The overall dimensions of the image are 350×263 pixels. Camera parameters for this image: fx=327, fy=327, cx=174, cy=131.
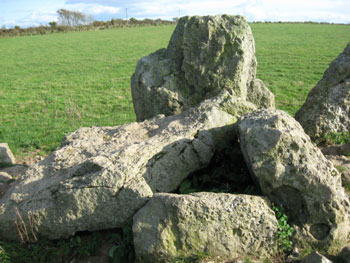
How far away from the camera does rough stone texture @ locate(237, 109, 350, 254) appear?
422 centimetres

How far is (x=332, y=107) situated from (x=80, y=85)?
13532mm

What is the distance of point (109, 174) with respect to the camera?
182 inches

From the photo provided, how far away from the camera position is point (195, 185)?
524 cm

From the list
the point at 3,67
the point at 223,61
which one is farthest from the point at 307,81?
the point at 3,67

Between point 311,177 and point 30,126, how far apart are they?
9.92 m

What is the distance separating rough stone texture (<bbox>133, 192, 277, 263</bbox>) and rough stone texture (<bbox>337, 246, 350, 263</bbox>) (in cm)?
79

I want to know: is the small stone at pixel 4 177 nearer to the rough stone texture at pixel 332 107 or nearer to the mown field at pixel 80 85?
the mown field at pixel 80 85

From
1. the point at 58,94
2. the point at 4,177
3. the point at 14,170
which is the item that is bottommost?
the point at 14,170

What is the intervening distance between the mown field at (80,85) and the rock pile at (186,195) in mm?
4395

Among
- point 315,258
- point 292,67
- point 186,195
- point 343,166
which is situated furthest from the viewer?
point 292,67

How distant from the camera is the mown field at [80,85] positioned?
36.7 ft

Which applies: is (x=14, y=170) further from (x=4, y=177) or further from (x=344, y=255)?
(x=344, y=255)

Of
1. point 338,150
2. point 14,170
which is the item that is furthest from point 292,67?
point 14,170

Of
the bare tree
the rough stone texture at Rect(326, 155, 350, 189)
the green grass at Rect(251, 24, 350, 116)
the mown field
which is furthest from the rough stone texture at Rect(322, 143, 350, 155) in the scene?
the bare tree
